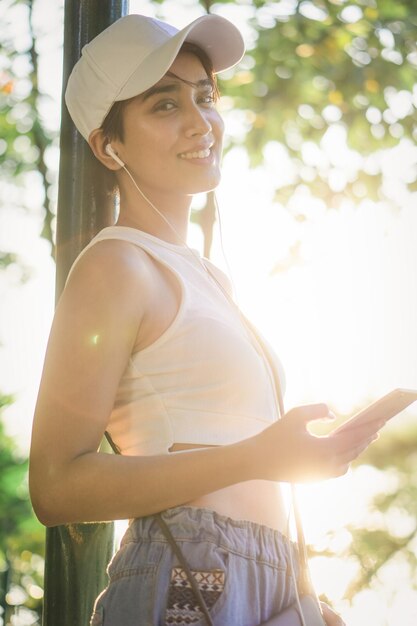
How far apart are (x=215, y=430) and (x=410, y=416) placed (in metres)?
6.01

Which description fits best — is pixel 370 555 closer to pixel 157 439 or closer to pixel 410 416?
pixel 410 416

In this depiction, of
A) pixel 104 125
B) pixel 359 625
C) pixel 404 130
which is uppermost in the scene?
pixel 104 125

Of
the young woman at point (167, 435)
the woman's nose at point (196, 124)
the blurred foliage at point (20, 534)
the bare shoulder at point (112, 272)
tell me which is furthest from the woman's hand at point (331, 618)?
the blurred foliage at point (20, 534)

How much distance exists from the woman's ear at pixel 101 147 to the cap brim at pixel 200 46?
0.40 ft

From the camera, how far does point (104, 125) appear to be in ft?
7.43

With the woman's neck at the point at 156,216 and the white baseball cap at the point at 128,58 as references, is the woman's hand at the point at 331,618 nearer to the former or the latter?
the woman's neck at the point at 156,216

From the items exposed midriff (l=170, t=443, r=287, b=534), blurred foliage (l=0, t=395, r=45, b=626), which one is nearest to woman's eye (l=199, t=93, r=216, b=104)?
exposed midriff (l=170, t=443, r=287, b=534)

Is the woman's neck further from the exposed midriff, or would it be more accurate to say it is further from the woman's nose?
the exposed midriff

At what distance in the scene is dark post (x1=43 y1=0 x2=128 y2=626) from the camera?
2.38m

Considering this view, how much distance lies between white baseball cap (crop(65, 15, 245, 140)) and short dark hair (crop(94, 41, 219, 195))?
0.05ft

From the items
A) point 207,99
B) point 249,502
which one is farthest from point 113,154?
point 249,502

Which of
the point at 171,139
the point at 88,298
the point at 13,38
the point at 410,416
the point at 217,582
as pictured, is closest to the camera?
the point at 217,582

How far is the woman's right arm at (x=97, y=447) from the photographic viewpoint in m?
1.66

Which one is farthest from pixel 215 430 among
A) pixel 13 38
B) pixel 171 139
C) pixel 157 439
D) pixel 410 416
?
pixel 410 416
